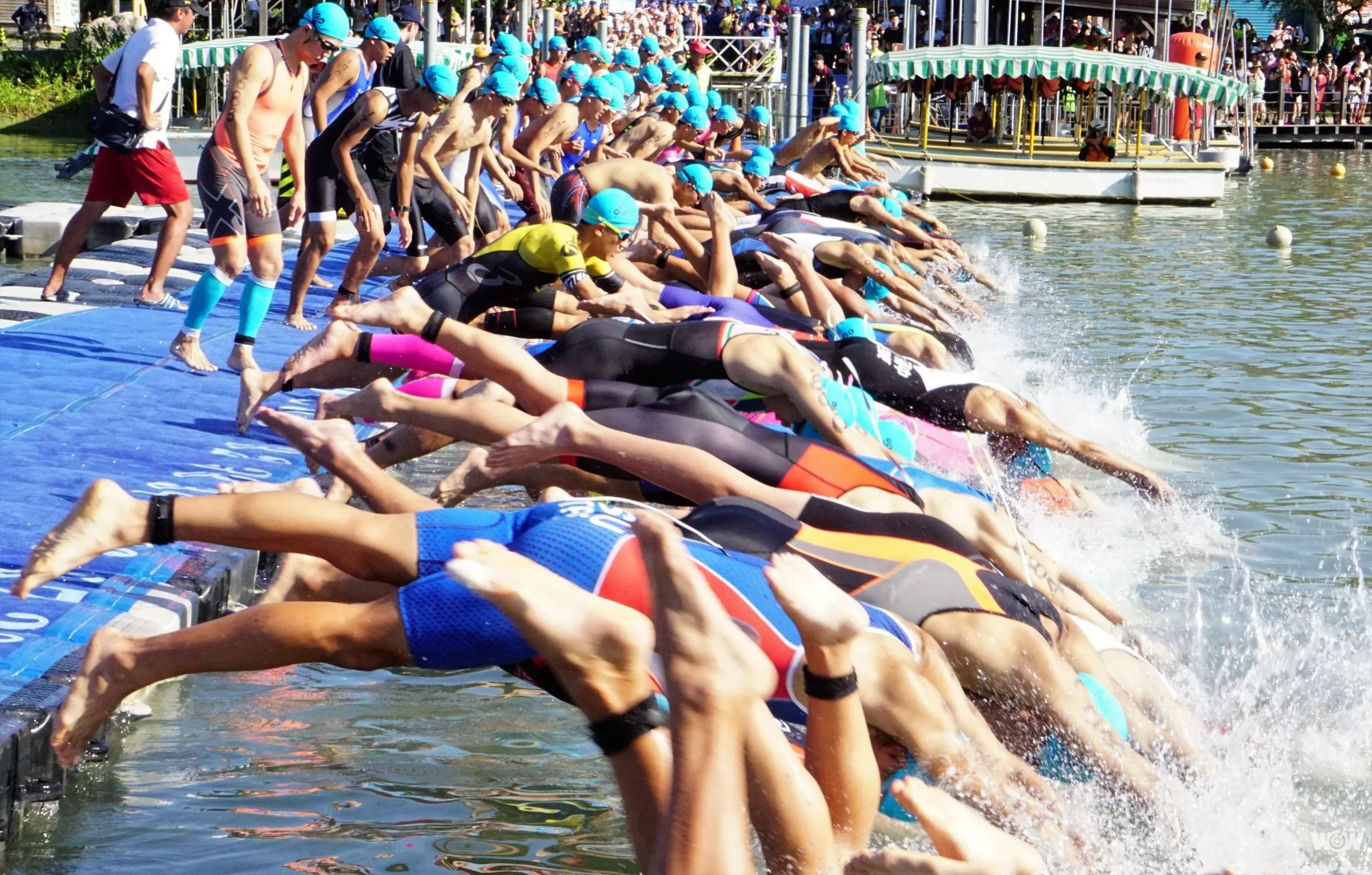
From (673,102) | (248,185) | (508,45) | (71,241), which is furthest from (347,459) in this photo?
(673,102)

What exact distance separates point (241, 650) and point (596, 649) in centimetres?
101

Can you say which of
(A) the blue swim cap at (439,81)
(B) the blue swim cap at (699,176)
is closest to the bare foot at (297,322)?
(A) the blue swim cap at (439,81)

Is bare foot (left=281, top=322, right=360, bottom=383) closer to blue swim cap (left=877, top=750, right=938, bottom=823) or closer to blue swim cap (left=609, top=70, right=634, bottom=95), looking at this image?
blue swim cap (left=877, top=750, right=938, bottom=823)

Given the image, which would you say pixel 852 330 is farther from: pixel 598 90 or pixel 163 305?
pixel 598 90

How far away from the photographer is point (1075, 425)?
31.7ft

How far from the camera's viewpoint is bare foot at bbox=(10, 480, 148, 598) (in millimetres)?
3691

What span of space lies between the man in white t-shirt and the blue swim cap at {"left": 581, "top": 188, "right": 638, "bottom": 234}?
8.82 ft

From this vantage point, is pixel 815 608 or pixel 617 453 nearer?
pixel 815 608

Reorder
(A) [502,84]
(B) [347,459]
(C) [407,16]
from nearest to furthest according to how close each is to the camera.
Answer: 1. (B) [347,459]
2. (A) [502,84]
3. (C) [407,16]

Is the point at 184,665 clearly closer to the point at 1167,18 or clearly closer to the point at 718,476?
the point at 718,476

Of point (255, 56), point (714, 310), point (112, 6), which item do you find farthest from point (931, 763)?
point (112, 6)

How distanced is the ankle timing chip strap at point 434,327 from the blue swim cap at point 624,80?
30.3 feet

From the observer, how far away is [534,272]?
7.47 meters

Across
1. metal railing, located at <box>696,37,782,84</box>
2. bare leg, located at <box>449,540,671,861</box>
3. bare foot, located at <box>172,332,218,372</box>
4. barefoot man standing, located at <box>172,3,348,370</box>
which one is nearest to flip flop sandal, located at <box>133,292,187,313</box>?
barefoot man standing, located at <box>172,3,348,370</box>
